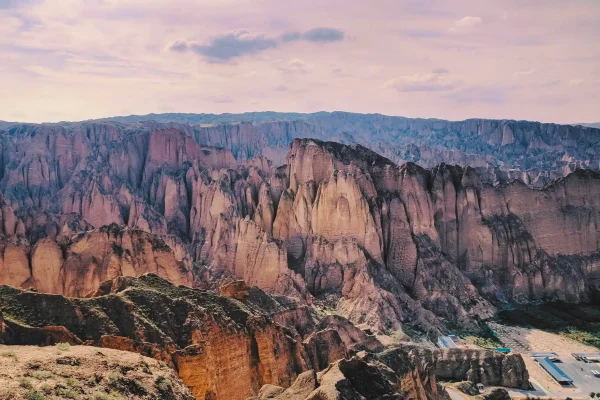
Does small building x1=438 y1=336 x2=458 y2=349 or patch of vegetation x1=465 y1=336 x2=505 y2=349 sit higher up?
small building x1=438 y1=336 x2=458 y2=349

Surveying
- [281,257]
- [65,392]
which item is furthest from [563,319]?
[65,392]

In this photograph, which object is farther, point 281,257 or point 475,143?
point 475,143

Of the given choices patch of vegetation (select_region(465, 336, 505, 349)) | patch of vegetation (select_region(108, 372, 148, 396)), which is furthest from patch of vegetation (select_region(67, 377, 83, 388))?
patch of vegetation (select_region(465, 336, 505, 349))

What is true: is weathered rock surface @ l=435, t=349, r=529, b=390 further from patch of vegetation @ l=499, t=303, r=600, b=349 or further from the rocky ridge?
patch of vegetation @ l=499, t=303, r=600, b=349

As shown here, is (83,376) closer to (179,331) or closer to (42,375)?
(42,375)

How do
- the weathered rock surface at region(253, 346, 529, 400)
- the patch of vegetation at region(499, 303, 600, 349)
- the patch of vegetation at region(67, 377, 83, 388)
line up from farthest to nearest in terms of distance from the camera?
the patch of vegetation at region(499, 303, 600, 349)
the weathered rock surface at region(253, 346, 529, 400)
the patch of vegetation at region(67, 377, 83, 388)

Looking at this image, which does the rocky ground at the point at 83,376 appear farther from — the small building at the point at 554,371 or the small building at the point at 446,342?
the small building at the point at 554,371
